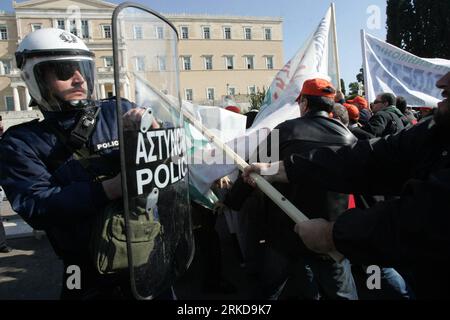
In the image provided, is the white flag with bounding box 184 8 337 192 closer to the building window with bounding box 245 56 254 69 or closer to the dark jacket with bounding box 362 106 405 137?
the dark jacket with bounding box 362 106 405 137

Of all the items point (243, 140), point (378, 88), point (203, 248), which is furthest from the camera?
point (378, 88)

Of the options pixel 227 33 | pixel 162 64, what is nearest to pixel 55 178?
pixel 162 64

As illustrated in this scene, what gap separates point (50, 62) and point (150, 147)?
24.8 inches

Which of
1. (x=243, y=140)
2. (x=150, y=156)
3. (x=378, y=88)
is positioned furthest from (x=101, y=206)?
(x=378, y=88)

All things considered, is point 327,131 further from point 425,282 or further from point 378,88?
point 378,88

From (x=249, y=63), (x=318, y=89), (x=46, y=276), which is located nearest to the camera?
(x=318, y=89)

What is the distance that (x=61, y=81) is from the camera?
4.80 feet

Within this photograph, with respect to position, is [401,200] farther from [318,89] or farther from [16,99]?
[16,99]

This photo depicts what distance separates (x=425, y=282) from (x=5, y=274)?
4154 millimetres

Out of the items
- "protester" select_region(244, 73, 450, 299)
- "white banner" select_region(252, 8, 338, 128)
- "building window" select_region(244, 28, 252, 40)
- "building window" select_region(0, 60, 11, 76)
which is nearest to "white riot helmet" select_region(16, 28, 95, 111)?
"protester" select_region(244, 73, 450, 299)

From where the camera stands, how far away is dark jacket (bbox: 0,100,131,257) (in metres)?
1.30

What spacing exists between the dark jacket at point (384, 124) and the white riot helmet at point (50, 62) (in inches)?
129
